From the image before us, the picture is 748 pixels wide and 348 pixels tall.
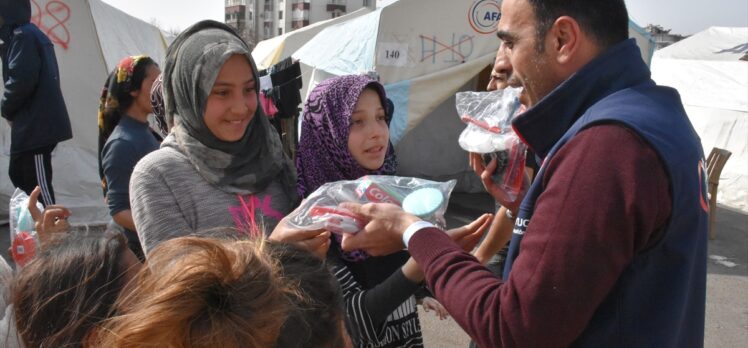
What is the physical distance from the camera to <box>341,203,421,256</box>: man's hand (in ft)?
4.94

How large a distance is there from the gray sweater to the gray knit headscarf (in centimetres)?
4

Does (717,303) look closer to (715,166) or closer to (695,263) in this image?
(715,166)

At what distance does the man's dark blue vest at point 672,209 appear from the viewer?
114 centimetres

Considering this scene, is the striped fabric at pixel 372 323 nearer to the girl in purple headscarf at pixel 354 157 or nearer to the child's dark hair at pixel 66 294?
the girl in purple headscarf at pixel 354 157

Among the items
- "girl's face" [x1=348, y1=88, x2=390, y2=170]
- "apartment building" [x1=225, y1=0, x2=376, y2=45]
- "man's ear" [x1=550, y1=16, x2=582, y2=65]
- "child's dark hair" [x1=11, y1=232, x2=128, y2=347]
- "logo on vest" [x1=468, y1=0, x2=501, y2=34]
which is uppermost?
"man's ear" [x1=550, y1=16, x2=582, y2=65]

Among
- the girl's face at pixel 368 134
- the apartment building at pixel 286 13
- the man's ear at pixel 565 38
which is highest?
the man's ear at pixel 565 38

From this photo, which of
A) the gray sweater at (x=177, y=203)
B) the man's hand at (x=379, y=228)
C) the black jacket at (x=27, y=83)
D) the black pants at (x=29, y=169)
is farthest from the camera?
the black pants at (x=29, y=169)

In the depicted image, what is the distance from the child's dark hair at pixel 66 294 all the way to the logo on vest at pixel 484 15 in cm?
646

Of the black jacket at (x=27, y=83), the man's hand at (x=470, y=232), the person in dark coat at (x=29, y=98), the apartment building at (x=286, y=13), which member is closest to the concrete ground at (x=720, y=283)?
the person in dark coat at (x=29, y=98)

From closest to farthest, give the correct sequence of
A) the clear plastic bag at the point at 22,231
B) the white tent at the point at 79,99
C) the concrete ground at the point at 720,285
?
the clear plastic bag at the point at 22,231 < the concrete ground at the point at 720,285 < the white tent at the point at 79,99

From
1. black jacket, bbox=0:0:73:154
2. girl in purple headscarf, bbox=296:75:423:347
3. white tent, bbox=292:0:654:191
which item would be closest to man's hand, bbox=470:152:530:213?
→ girl in purple headscarf, bbox=296:75:423:347

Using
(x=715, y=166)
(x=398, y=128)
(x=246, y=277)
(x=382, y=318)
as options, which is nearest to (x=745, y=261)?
(x=715, y=166)

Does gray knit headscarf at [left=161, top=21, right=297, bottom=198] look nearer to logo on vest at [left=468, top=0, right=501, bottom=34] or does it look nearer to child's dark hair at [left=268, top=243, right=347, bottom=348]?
child's dark hair at [left=268, top=243, right=347, bottom=348]

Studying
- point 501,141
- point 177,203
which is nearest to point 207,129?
point 177,203
